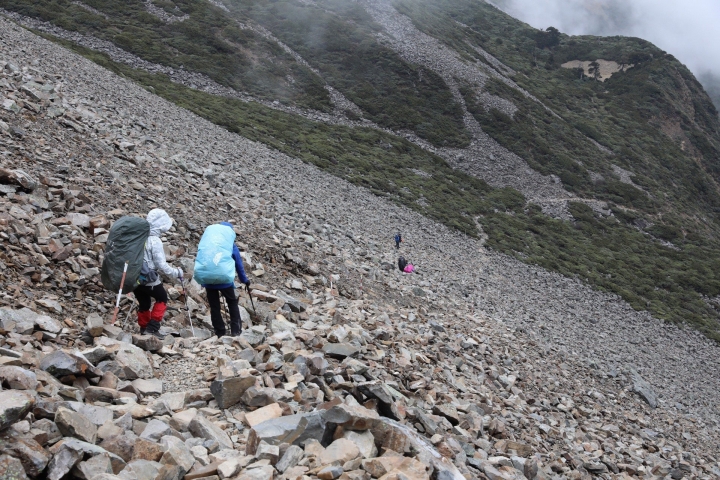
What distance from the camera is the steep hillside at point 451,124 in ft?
147

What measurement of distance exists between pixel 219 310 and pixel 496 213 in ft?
152

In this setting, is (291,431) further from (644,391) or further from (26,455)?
(644,391)

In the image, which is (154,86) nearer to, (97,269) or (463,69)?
(97,269)

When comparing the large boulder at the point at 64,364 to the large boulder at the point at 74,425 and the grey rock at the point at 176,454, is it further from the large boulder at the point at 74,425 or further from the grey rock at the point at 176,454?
the grey rock at the point at 176,454

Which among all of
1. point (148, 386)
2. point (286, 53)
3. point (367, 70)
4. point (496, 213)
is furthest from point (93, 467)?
point (367, 70)

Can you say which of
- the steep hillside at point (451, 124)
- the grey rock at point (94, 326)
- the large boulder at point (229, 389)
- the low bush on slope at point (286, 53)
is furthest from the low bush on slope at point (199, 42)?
the large boulder at point (229, 389)

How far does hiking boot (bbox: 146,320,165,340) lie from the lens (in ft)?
24.0

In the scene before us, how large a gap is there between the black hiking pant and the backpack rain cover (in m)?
0.25

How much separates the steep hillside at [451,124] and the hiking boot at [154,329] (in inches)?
1323

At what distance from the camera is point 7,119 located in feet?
38.8

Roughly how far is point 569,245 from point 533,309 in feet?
80.5

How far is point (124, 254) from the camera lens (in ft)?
23.2

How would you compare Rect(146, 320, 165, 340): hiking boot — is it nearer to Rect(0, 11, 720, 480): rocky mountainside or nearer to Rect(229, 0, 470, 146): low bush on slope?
Rect(0, 11, 720, 480): rocky mountainside

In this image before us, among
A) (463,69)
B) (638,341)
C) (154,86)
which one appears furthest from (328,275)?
(463,69)
